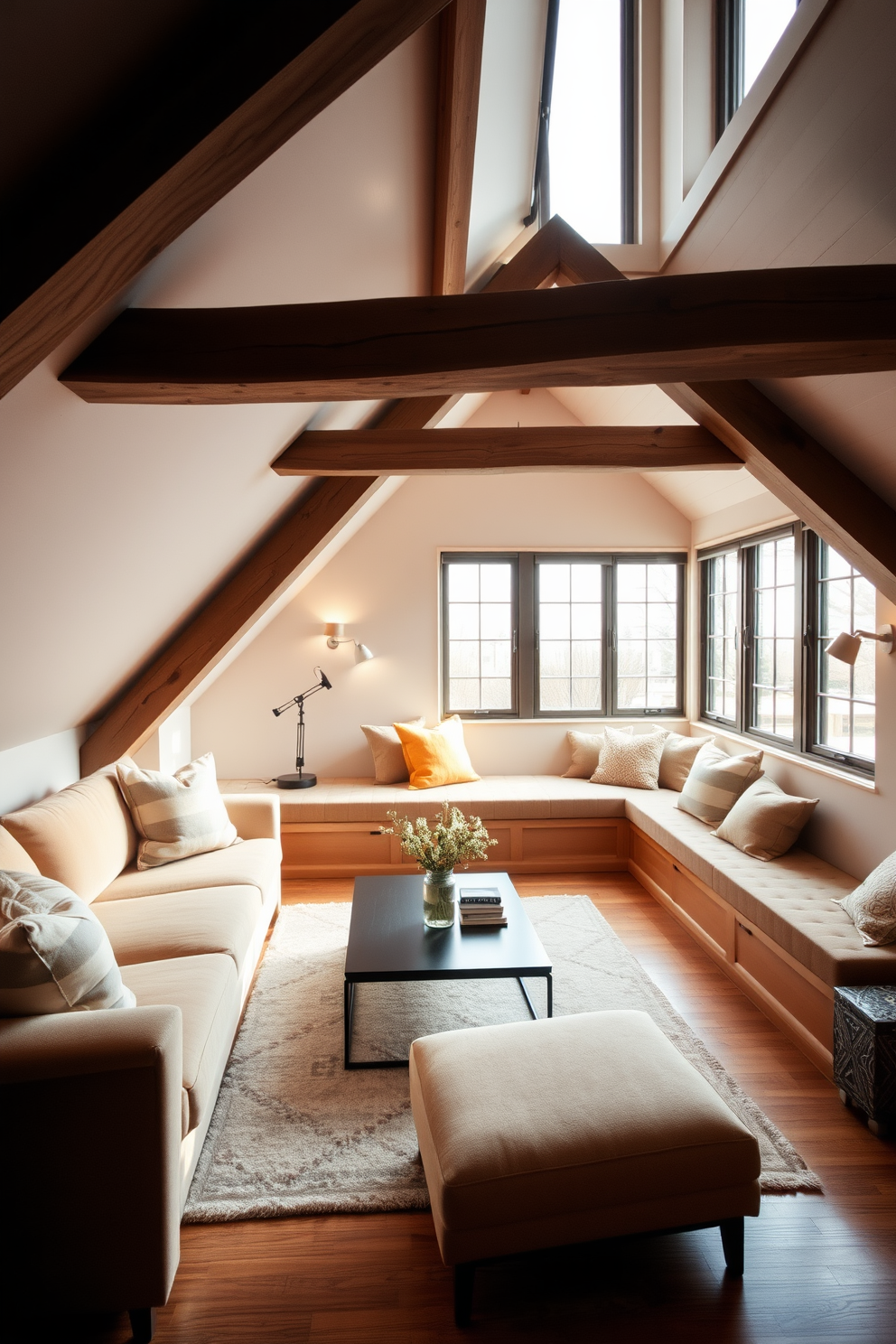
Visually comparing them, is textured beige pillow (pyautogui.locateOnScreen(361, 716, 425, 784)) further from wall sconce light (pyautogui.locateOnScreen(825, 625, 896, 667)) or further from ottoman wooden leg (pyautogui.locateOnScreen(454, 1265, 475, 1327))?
ottoman wooden leg (pyautogui.locateOnScreen(454, 1265, 475, 1327))

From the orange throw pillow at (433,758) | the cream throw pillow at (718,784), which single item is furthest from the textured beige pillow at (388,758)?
the cream throw pillow at (718,784)

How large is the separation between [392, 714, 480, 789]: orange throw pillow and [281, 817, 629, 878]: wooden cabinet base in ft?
1.54

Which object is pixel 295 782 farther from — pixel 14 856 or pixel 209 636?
pixel 14 856

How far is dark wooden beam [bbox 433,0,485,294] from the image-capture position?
202 centimetres

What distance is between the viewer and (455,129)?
234 centimetres

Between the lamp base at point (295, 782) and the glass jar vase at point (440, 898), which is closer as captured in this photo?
the glass jar vase at point (440, 898)

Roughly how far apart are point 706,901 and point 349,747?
2693 millimetres

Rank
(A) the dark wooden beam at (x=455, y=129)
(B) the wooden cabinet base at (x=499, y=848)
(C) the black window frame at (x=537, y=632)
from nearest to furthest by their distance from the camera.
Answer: (A) the dark wooden beam at (x=455, y=129) → (B) the wooden cabinet base at (x=499, y=848) → (C) the black window frame at (x=537, y=632)

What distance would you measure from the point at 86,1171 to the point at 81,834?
151cm

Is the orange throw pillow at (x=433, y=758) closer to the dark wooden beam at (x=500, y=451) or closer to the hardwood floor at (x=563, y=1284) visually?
the dark wooden beam at (x=500, y=451)

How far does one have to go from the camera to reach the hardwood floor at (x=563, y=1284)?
5.32 feet

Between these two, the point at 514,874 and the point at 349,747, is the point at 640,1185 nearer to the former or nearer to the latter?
the point at 514,874

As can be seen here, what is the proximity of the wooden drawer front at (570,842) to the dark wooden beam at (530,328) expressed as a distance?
340cm

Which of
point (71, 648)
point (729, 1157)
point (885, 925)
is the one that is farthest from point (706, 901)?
point (71, 648)
